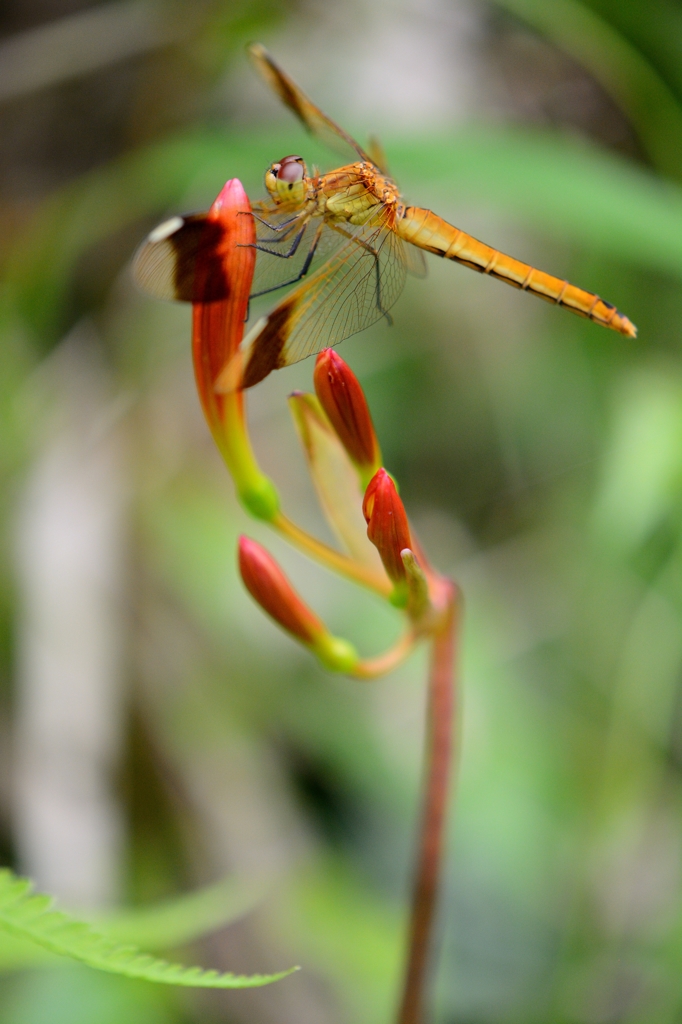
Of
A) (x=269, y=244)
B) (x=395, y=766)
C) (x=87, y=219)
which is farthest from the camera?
(x=87, y=219)

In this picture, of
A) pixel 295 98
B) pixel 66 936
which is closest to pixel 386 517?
pixel 66 936

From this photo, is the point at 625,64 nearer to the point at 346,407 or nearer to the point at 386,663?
the point at 346,407

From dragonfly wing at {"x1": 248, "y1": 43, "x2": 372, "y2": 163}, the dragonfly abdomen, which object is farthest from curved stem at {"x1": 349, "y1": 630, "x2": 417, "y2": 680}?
dragonfly wing at {"x1": 248, "y1": 43, "x2": 372, "y2": 163}

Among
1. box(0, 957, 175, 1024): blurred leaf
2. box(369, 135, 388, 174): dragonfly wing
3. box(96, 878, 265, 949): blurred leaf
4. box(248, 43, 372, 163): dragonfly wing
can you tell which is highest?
box(248, 43, 372, 163): dragonfly wing

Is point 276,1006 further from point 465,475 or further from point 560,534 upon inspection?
point 465,475

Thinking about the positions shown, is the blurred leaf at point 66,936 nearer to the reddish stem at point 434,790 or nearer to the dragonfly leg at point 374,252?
the reddish stem at point 434,790

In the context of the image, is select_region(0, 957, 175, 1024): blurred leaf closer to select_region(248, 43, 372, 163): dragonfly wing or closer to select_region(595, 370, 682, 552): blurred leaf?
select_region(595, 370, 682, 552): blurred leaf

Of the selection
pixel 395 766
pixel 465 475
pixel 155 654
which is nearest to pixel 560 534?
pixel 465 475
